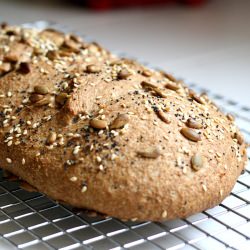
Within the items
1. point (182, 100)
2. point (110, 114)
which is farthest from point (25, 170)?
point (182, 100)

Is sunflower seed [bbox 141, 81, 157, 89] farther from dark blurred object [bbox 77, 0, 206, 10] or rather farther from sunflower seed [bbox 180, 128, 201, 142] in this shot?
dark blurred object [bbox 77, 0, 206, 10]

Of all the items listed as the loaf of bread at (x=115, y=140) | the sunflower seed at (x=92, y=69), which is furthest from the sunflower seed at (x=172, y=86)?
the sunflower seed at (x=92, y=69)

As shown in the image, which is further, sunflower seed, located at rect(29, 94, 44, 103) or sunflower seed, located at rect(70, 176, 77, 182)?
sunflower seed, located at rect(29, 94, 44, 103)

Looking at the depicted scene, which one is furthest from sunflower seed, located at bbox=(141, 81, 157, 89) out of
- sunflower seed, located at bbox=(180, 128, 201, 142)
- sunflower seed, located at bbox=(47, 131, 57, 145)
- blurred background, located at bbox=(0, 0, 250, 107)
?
blurred background, located at bbox=(0, 0, 250, 107)

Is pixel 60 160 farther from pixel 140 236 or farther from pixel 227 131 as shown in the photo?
pixel 227 131

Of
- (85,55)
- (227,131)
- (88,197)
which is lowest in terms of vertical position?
(88,197)

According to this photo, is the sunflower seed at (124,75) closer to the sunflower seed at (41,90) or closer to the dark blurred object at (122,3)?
the sunflower seed at (41,90)

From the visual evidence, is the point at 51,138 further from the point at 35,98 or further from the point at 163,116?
the point at 163,116
